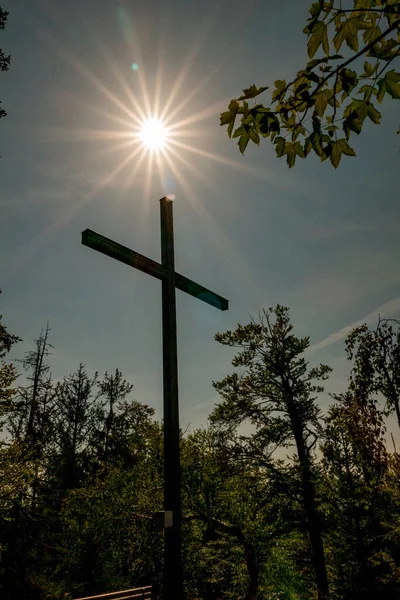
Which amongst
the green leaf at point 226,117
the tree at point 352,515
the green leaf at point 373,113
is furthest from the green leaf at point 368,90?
the tree at point 352,515

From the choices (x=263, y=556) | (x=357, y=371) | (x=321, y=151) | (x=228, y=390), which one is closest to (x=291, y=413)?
(x=228, y=390)

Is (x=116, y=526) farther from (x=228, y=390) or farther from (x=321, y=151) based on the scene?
(x=321, y=151)

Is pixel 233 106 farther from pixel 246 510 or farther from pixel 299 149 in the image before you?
pixel 246 510

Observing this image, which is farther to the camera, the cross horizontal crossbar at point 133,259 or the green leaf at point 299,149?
the cross horizontal crossbar at point 133,259

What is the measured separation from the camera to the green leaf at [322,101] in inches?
62.9

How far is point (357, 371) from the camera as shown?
429 centimetres

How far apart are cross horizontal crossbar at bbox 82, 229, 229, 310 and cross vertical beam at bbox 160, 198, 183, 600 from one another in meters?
Result: 0.18

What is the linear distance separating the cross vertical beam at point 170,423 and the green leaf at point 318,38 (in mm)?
3076

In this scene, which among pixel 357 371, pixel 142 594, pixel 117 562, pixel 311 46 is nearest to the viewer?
pixel 311 46

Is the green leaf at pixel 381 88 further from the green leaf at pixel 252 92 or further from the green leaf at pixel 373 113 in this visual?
the green leaf at pixel 252 92

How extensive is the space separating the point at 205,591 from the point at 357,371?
65.5 feet

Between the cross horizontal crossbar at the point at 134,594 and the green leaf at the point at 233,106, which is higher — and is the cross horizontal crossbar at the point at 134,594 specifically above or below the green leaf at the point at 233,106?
below

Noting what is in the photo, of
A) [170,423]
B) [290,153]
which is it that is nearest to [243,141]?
[290,153]

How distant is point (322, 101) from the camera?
1614mm
